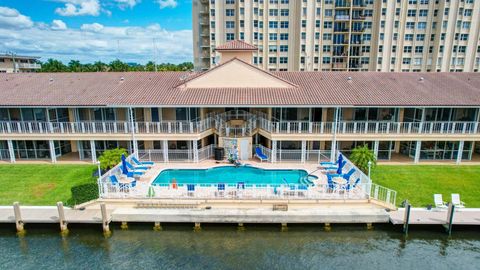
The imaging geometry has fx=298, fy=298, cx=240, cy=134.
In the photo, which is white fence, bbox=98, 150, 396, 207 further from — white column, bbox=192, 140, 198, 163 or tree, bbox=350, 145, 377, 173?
white column, bbox=192, 140, 198, 163

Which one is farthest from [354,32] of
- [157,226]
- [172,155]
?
[157,226]

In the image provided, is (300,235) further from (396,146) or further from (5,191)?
(5,191)

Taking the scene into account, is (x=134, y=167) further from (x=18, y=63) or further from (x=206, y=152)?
(x=18, y=63)

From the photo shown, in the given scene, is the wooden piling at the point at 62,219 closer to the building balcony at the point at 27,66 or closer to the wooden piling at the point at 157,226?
the wooden piling at the point at 157,226

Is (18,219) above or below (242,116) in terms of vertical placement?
below

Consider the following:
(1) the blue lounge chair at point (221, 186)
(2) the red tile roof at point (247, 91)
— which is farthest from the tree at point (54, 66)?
(1) the blue lounge chair at point (221, 186)

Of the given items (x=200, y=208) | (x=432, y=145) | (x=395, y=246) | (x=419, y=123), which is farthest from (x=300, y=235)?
(x=432, y=145)
